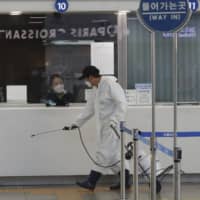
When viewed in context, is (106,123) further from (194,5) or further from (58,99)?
(194,5)

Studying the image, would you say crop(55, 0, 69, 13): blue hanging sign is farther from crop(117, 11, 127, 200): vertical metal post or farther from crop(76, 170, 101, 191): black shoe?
crop(76, 170, 101, 191): black shoe

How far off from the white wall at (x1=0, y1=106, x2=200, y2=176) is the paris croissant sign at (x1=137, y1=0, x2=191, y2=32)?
3.54 metres

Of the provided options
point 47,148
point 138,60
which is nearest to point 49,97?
point 47,148

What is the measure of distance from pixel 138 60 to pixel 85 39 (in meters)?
0.98

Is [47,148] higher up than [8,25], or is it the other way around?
[8,25]

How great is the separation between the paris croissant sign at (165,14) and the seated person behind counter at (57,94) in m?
3.76

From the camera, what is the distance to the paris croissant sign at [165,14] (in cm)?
788

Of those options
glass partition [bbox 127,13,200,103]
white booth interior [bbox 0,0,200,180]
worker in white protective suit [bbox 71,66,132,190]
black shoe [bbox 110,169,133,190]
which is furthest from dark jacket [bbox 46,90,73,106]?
black shoe [bbox 110,169,133,190]

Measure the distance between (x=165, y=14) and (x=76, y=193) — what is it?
3824mm

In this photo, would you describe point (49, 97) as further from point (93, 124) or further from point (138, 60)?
point (138, 60)

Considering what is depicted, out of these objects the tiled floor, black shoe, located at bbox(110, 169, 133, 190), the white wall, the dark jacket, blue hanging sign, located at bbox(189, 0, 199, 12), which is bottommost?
the tiled floor

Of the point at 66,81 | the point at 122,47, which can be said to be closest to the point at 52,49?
the point at 66,81

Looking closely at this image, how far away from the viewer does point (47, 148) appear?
11266 millimetres

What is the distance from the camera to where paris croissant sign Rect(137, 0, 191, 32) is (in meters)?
7.88
